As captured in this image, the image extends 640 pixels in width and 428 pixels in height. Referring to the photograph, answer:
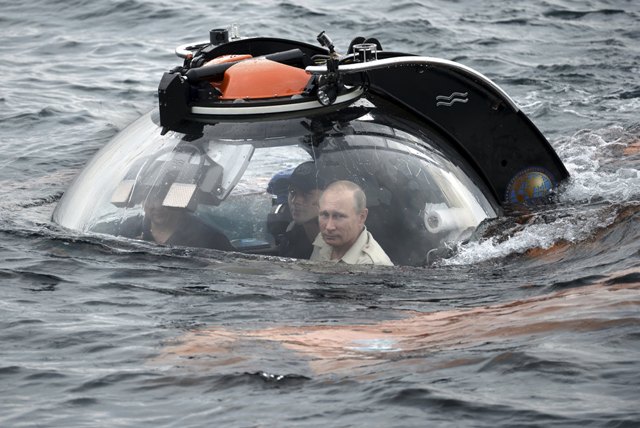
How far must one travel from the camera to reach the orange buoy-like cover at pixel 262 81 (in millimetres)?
6672

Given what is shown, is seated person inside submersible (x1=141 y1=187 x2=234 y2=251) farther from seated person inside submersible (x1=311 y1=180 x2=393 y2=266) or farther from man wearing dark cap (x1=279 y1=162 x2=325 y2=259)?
seated person inside submersible (x1=311 y1=180 x2=393 y2=266)

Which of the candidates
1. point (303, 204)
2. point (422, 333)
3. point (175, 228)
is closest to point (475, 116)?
point (303, 204)

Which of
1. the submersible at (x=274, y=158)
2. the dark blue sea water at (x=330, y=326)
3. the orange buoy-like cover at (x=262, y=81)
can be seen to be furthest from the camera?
the orange buoy-like cover at (x=262, y=81)

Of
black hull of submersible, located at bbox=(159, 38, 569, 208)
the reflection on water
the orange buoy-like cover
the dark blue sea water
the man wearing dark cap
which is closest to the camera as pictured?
the dark blue sea water

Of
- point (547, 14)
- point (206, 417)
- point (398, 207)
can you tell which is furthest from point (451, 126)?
point (547, 14)

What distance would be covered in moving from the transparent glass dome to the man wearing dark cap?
4cm

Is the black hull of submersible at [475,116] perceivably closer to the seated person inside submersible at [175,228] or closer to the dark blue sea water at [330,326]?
the dark blue sea water at [330,326]

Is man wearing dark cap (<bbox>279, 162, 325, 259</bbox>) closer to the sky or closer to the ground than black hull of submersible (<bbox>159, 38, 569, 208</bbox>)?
closer to the ground

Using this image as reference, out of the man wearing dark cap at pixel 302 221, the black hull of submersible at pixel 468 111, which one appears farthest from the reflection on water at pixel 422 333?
the black hull of submersible at pixel 468 111

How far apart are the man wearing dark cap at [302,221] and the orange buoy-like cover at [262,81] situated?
572 mm

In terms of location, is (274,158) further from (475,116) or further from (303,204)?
(475,116)

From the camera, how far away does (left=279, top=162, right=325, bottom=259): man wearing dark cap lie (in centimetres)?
637

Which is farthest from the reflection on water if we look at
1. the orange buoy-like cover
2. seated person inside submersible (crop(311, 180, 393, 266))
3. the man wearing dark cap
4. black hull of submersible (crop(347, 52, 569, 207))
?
black hull of submersible (crop(347, 52, 569, 207))

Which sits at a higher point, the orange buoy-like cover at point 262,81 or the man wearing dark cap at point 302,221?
the orange buoy-like cover at point 262,81
